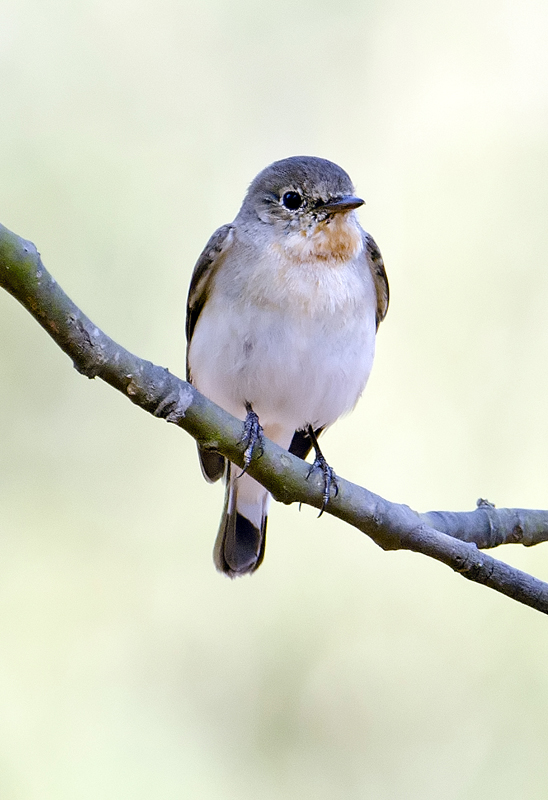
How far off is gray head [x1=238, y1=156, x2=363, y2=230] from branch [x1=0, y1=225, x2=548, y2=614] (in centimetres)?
158

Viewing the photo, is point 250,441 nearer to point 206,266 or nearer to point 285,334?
point 285,334

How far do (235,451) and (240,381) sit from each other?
58.0 inches

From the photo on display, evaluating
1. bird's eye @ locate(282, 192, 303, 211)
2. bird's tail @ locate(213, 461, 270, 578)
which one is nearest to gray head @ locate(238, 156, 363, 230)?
bird's eye @ locate(282, 192, 303, 211)

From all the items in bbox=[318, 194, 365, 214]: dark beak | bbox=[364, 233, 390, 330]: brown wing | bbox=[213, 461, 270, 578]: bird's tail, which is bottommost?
bbox=[213, 461, 270, 578]: bird's tail

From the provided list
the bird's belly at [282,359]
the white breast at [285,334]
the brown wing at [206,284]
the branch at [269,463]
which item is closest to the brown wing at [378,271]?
the white breast at [285,334]

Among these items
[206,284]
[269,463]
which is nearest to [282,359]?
[206,284]

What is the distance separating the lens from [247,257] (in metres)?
4.46

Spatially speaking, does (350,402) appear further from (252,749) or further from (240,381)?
(252,749)

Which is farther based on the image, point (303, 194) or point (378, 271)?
point (378, 271)

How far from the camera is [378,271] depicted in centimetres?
507

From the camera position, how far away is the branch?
8.23ft

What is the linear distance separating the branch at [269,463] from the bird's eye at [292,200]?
1.69 m

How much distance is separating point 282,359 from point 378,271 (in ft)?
3.40

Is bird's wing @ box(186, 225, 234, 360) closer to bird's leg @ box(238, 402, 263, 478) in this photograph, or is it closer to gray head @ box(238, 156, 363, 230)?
gray head @ box(238, 156, 363, 230)
